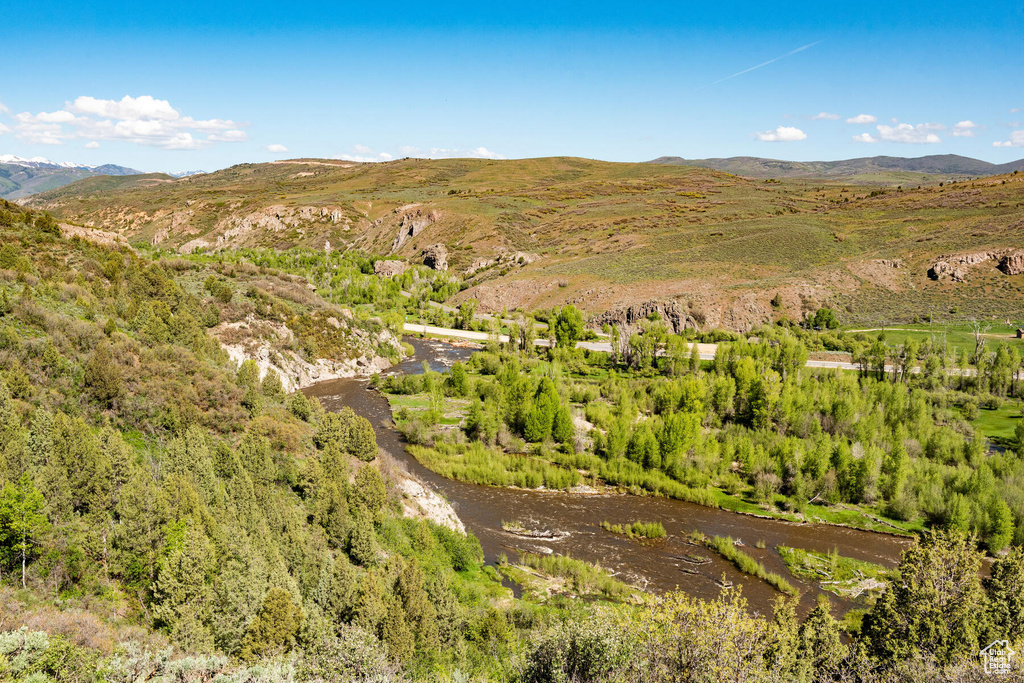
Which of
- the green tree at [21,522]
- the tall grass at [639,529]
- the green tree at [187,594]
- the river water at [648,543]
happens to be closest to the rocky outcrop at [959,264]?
the river water at [648,543]

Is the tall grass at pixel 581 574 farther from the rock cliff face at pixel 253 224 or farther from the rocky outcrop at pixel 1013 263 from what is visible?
the rock cliff face at pixel 253 224

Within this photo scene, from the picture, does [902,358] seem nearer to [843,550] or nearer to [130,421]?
[843,550]

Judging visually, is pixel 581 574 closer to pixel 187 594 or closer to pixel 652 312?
pixel 187 594

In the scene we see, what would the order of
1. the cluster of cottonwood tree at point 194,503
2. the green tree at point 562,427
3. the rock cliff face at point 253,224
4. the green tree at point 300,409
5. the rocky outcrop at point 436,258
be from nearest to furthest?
the cluster of cottonwood tree at point 194,503 → the green tree at point 300,409 → the green tree at point 562,427 → the rocky outcrop at point 436,258 → the rock cliff face at point 253,224

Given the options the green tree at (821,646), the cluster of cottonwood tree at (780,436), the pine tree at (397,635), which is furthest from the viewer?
the cluster of cottonwood tree at (780,436)

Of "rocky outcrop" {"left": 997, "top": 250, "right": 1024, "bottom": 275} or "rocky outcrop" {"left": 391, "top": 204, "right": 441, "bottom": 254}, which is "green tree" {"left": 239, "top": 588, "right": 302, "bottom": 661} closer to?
"rocky outcrop" {"left": 997, "top": 250, "right": 1024, "bottom": 275}

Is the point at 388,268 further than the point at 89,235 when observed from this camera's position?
Yes

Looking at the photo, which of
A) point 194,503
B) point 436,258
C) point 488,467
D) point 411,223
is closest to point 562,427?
point 488,467
